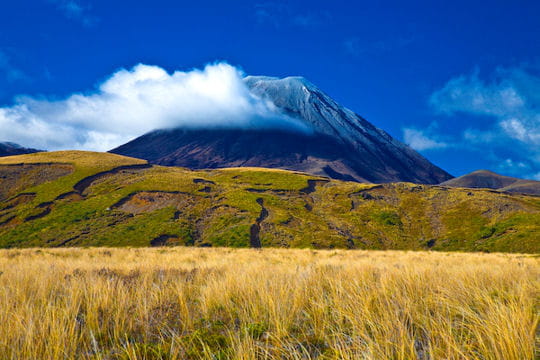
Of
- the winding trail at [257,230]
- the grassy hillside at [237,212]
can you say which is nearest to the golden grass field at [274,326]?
the winding trail at [257,230]

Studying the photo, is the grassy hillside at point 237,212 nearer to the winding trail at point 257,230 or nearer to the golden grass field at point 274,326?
the winding trail at point 257,230

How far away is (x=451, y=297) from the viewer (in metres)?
4.42

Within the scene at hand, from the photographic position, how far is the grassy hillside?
51969mm

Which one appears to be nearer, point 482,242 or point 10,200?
point 482,242

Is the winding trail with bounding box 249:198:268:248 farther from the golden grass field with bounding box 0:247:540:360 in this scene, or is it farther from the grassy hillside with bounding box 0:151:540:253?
the golden grass field with bounding box 0:247:540:360

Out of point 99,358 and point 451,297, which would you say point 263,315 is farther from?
point 451,297

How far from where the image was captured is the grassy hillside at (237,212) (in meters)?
52.0

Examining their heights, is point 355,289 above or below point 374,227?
above

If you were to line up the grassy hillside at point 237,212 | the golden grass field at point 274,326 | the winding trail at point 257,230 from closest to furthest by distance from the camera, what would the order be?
the golden grass field at point 274,326 → the winding trail at point 257,230 → the grassy hillside at point 237,212

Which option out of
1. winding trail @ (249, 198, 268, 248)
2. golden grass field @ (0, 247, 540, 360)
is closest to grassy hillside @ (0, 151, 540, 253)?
winding trail @ (249, 198, 268, 248)

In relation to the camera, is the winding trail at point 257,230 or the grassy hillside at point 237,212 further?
the grassy hillside at point 237,212

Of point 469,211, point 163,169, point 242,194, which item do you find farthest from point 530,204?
point 163,169

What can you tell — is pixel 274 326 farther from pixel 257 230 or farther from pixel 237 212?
pixel 237 212

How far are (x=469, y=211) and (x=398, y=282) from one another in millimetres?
71800
